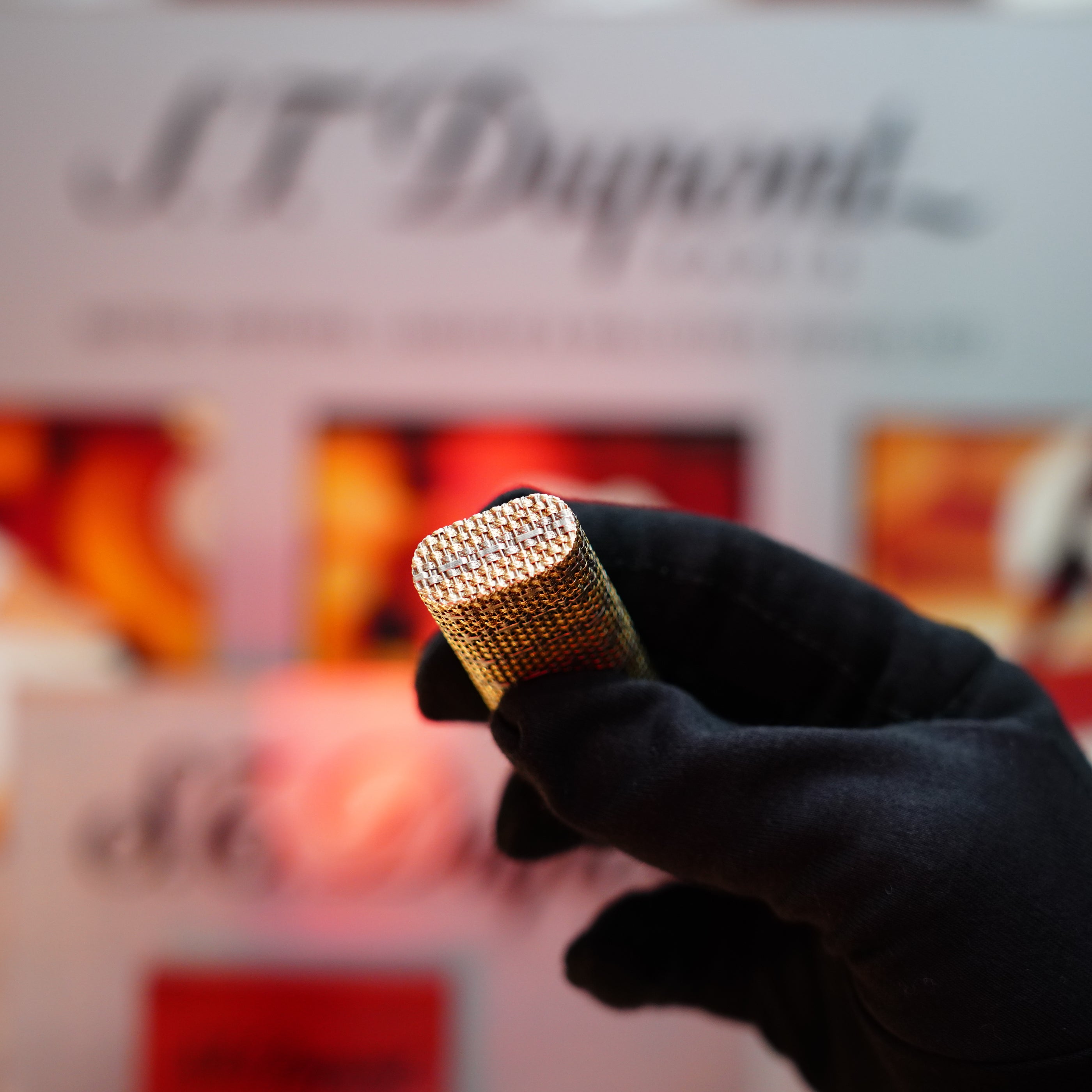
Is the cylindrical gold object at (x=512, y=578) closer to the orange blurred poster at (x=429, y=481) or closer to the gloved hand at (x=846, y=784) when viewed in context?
the gloved hand at (x=846, y=784)

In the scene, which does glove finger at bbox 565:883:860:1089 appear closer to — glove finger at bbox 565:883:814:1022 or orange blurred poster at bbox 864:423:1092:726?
glove finger at bbox 565:883:814:1022

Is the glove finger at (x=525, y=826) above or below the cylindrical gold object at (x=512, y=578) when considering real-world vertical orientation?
below

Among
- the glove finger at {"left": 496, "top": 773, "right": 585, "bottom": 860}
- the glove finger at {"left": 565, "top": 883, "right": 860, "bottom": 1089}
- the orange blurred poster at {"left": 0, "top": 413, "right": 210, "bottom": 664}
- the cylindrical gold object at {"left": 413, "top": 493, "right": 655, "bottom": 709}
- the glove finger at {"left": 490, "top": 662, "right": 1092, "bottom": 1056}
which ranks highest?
the cylindrical gold object at {"left": 413, "top": 493, "right": 655, "bottom": 709}

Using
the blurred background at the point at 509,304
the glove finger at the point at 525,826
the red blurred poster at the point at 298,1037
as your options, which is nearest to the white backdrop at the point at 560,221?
the blurred background at the point at 509,304

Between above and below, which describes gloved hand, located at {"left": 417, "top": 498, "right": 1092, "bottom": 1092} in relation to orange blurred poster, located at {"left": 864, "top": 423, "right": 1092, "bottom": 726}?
above

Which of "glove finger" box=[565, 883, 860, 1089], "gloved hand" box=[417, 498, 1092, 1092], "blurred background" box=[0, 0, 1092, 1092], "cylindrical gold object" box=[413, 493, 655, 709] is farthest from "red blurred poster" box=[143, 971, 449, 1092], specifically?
"cylindrical gold object" box=[413, 493, 655, 709]

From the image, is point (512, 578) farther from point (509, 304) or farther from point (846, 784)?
point (509, 304)

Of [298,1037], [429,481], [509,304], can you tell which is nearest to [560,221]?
[509,304]
